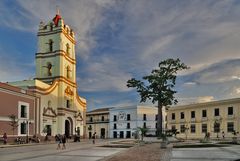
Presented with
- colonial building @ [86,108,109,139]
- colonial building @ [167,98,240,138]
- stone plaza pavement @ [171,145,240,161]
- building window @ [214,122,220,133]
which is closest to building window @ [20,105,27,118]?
colonial building @ [167,98,240,138]

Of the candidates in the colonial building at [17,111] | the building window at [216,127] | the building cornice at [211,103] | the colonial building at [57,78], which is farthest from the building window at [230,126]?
the colonial building at [17,111]

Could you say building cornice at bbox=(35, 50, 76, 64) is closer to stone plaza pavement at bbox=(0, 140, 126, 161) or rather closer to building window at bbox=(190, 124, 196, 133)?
building window at bbox=(190, 124, 196, 133)

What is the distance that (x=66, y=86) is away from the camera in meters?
57.6

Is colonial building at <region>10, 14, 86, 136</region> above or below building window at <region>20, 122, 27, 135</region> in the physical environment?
above

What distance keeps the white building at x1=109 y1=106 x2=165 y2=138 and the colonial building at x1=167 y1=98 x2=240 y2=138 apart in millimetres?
15640

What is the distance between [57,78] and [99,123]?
33.4m

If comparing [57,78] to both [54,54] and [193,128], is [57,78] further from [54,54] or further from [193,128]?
[193,128]

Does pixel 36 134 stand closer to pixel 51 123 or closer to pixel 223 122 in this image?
pixel 51 123

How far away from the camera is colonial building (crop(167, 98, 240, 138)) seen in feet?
168

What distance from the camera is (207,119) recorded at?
5559cm

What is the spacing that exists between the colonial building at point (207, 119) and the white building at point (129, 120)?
616 inches

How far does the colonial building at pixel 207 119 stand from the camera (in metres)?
51.3

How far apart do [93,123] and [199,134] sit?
37.5m

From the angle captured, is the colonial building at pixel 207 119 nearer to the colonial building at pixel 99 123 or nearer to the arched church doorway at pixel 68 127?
the arched church doorway at pixel 68 127
